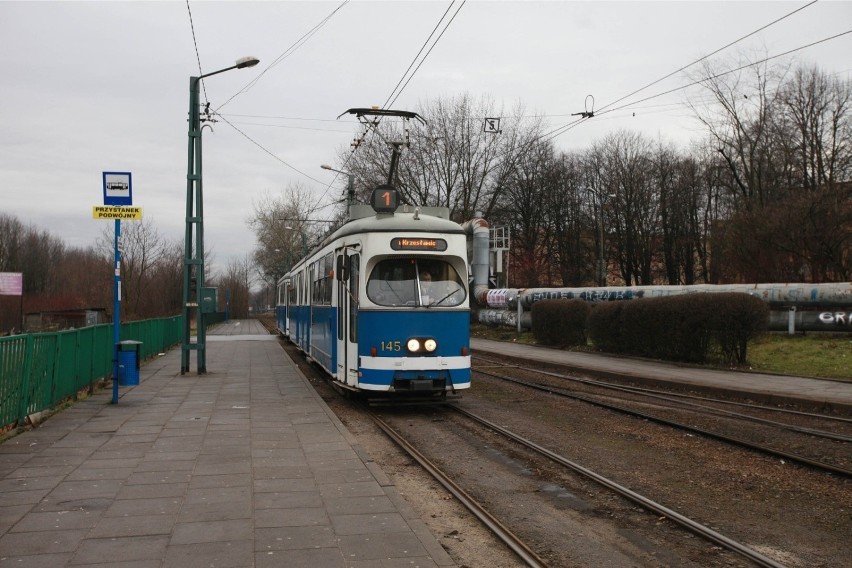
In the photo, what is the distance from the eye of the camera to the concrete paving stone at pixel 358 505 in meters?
6.15

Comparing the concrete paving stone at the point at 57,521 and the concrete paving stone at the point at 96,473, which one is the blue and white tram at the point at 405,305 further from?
the concrete paving stone at the point at 57,521

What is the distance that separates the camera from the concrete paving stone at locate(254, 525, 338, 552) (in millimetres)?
5266

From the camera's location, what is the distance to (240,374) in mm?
18781

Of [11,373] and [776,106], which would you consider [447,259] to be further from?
[776,106]

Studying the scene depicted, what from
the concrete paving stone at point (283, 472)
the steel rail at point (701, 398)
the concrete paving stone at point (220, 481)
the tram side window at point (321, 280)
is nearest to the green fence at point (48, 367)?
the concrete paving stone at point (220, 481)

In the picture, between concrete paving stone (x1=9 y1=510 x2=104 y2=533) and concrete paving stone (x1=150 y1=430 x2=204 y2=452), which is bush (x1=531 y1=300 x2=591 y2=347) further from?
concrete paving stone (x1=9 y1=510 x2=104 y2=533)

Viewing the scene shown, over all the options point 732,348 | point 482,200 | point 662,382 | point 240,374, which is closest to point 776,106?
point 482,200

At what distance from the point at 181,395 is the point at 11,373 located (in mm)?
4841

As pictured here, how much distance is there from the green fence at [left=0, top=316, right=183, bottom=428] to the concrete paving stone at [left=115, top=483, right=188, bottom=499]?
3410 mm

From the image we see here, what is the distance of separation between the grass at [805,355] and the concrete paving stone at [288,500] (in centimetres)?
1345

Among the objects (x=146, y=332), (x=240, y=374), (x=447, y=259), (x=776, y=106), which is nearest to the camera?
(x=447, y=259)

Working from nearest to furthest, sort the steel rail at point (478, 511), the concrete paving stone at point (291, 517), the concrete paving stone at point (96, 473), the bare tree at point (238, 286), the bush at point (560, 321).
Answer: the steel rail at point (478, 511) < the concrete paving stone at point (291, 517) < the concrete paving stone at point (96, 473) < the bush at point (560, 321) < the bare tree at point (238, 286)

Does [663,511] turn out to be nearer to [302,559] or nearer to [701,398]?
[302,559]

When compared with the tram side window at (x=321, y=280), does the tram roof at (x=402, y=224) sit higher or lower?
higher
